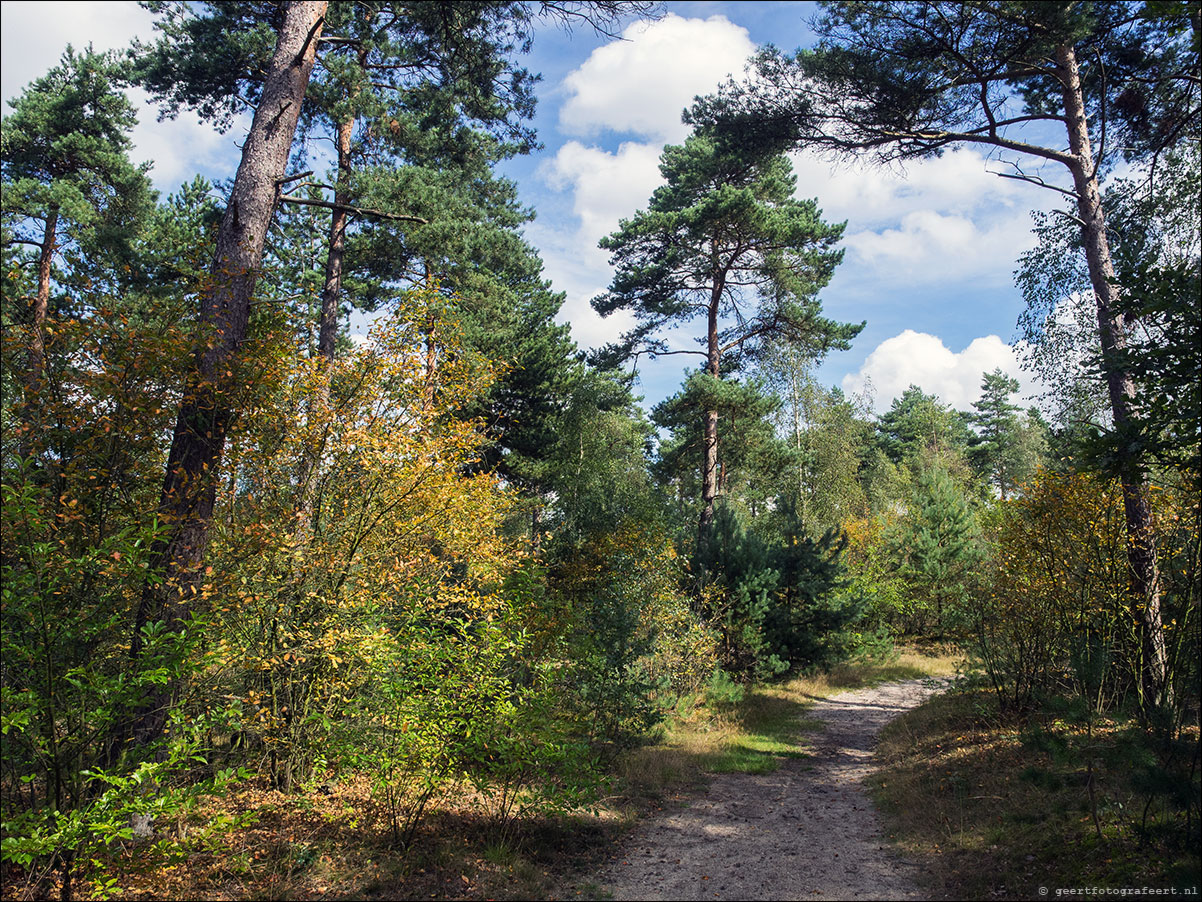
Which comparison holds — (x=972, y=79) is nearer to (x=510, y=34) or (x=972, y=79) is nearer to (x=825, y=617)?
(x=510, y=34)

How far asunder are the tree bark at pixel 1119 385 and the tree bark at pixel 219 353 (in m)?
5.99

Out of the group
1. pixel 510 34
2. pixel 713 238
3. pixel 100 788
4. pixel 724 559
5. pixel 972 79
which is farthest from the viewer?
pixel 713 238

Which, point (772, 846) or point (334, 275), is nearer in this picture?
point (772, 846)

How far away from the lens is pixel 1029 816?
5176 millimetres

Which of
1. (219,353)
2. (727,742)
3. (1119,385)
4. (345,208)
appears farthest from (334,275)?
(1119,385)

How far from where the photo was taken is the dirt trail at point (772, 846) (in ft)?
15.6

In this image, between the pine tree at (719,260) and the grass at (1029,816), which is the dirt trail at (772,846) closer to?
the grass at (1029,816)

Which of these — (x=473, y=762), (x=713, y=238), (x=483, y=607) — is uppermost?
(x=713, y=238)

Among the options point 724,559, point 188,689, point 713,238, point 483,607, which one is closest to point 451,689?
point 483,607

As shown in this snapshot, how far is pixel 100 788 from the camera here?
12.8 ft

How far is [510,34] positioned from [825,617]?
11848mm

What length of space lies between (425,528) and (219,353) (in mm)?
2147

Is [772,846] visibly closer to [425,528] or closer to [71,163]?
[425,528]

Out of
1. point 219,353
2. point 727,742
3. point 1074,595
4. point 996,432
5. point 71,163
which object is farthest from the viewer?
point 996,432
